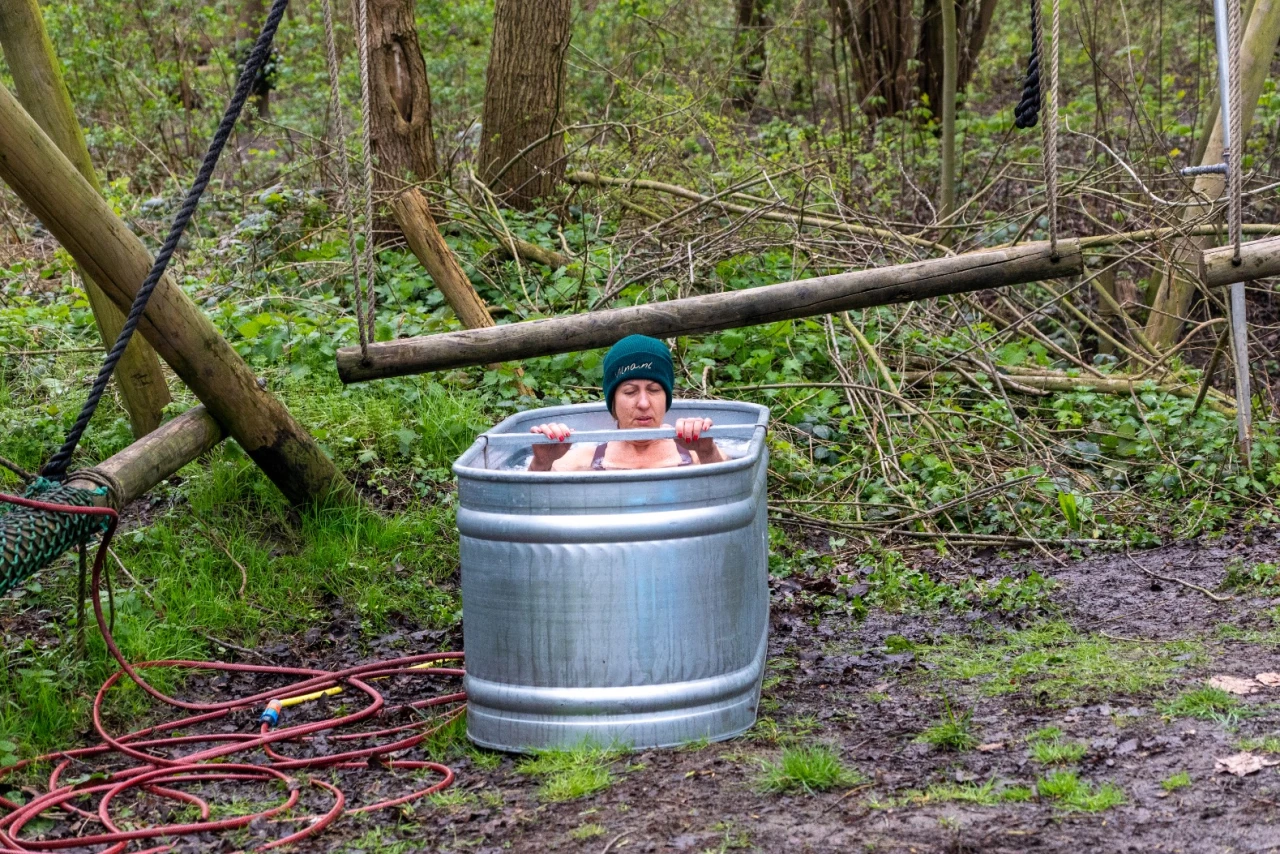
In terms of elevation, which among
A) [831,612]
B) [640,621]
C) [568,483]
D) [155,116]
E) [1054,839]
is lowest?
[831,612]

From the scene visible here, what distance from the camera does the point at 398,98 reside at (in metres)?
8.08

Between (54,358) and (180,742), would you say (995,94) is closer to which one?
(54,358)

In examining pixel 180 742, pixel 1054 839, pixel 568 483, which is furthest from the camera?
pixel 180 742

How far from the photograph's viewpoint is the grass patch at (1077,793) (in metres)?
2.79

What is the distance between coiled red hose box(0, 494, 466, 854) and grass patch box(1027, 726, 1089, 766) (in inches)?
59.9

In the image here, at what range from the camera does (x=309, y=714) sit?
4.00 metres

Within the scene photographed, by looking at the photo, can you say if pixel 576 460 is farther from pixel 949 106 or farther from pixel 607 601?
pixel 949 106

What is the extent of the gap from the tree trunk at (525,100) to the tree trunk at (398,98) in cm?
45

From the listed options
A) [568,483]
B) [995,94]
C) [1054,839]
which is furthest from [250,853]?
[995,94]

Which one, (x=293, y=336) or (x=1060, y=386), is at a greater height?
(x=293, y=336)

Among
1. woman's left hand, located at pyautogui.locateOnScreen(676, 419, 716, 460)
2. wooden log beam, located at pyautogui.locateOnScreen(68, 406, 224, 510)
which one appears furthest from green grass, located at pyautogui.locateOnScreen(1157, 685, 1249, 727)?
wooden log beam, located at pyautogui.locateOnScreen(68, 406, 224, 510)

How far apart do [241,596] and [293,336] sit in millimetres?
2022

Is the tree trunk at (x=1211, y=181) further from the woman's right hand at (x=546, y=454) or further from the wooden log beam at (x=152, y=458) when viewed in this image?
the wooden log beam at (x=152, y=458)

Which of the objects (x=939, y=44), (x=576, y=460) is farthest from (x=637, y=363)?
(x=939, y=44)
